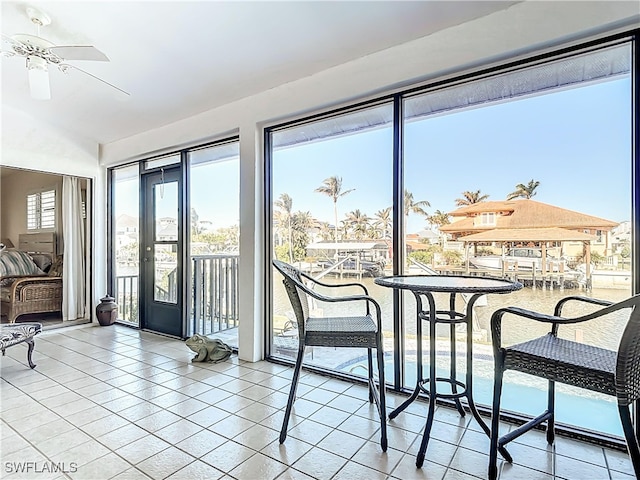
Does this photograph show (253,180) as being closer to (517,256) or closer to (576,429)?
(517,256)

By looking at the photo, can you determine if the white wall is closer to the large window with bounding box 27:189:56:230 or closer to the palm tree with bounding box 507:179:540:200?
the palm tree with bounding box 507:179:540:200

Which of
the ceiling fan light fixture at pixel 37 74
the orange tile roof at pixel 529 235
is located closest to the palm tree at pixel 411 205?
the orange tile roof at pixel 529 235

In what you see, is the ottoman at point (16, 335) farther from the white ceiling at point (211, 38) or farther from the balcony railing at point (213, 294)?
the white ceiling at point (211, 38)

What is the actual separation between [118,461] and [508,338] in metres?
2.41

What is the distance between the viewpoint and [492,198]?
244cm

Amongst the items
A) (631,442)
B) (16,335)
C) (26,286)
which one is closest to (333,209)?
(631,442)

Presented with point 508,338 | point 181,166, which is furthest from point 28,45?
point 508,338

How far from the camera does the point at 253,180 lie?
11.3ft

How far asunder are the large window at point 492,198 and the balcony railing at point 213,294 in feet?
4.98

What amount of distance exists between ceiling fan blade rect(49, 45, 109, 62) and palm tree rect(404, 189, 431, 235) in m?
2.34

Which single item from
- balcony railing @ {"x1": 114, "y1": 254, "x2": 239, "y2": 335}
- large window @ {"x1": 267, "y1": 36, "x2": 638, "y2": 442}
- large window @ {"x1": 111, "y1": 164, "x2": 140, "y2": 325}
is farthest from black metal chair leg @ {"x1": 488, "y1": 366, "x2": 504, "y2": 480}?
large window @ {"x1": 111, "y1": 164, "x2": 140, "y2": 325}

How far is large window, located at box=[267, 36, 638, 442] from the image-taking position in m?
2.10

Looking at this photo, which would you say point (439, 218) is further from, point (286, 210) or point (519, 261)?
point (286, 210)

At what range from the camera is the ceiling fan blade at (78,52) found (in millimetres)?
2469
